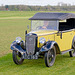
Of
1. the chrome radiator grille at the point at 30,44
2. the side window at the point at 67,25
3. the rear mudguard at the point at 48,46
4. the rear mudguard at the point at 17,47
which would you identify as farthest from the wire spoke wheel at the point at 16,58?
the side window at the point at 67,25

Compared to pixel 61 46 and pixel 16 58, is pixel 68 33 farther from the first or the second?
pixel 16 58

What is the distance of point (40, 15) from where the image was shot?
10023mm

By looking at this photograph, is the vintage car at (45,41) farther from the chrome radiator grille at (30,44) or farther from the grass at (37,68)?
the grass at (37,68)

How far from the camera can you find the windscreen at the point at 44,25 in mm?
9570

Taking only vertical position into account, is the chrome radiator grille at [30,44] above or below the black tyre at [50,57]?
above

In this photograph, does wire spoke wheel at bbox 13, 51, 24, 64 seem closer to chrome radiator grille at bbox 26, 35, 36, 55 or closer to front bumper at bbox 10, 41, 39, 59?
front bumper at bbox 10, 41, 39, 59

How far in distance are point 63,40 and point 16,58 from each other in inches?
84.0

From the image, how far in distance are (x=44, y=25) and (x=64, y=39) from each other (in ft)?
3.31

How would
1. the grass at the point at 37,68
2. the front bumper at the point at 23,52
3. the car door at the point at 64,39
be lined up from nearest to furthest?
the grass at the point at 37,68, the front bumper at the point at 23,52, the car door at the point at 64,39

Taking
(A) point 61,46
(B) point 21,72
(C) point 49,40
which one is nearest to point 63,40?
(A) point 61,46

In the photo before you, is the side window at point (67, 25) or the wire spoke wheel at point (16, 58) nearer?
the wire spoke wheel at point (16, 58)

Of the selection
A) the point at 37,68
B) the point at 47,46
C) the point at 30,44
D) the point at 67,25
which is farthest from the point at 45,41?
the point at 67,25

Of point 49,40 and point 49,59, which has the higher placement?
point 49,40

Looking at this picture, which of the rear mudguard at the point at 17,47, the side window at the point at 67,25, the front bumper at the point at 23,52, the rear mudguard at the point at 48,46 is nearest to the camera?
the rear mudguard at the point at 48,46
